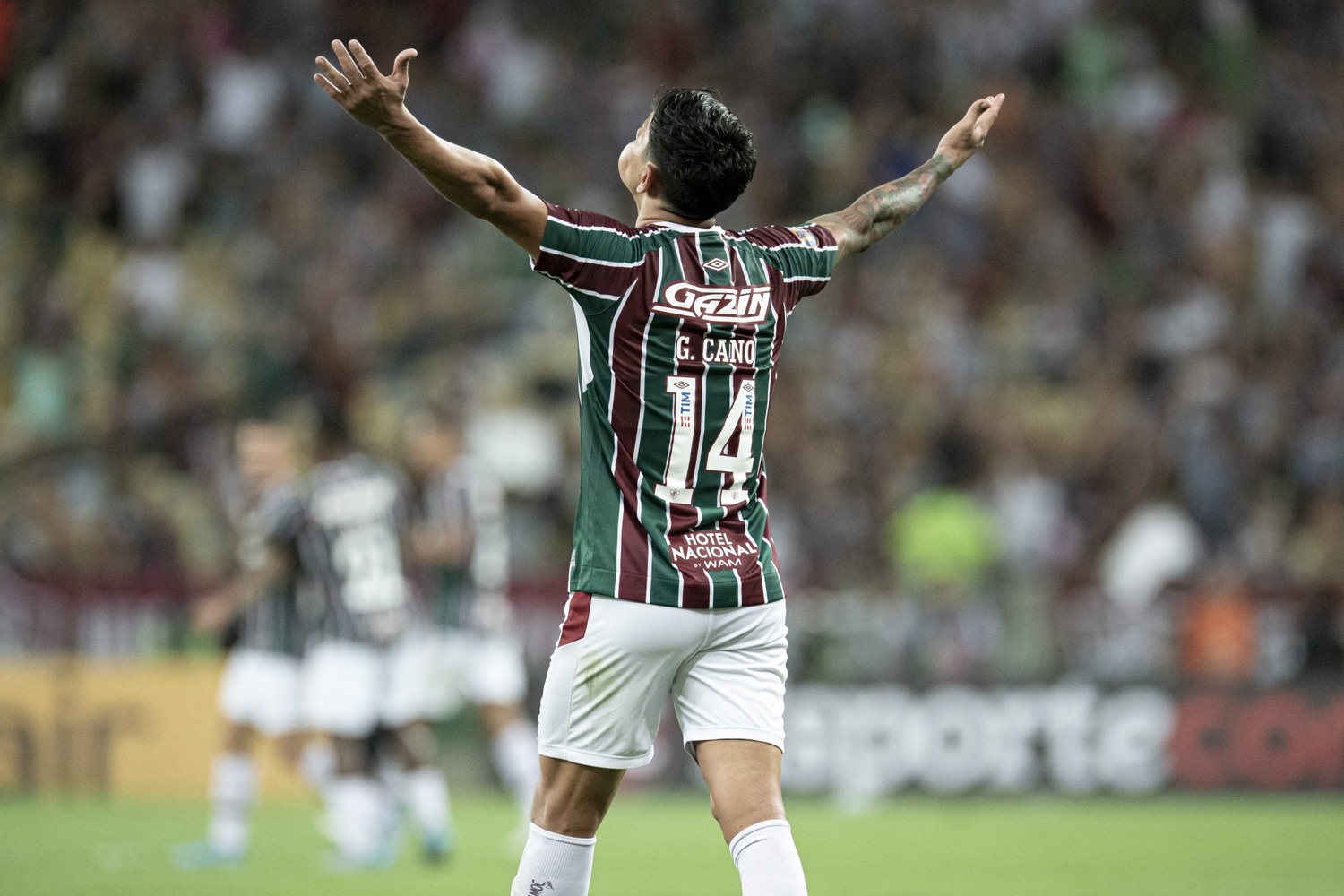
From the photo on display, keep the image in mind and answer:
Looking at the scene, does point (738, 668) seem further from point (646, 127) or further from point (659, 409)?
point (646, 127)

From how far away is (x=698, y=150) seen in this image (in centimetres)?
492

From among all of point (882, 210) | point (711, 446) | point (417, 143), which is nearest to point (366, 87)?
point (417, 143)

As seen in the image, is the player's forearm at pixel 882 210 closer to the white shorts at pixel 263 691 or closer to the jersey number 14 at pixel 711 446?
the jersey number 14 at pixel 711 446

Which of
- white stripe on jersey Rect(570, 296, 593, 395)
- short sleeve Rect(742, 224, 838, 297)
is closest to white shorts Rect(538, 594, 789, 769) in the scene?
white stripe on jersey Rect(570, 296, 593, 395)

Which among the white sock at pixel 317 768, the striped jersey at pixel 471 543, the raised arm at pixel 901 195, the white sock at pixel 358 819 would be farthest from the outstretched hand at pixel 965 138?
the white sock at pixel 317 768

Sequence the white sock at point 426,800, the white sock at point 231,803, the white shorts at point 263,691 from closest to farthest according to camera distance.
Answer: the white sock at point 426,800 < the white sock at point 231,803 < the white shorts at point 263,691

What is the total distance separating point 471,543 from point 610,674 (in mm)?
7078

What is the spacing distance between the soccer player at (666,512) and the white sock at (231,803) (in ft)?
20.3

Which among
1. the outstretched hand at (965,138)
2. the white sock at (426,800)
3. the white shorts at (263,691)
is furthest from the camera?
the white shorts at (263,691)

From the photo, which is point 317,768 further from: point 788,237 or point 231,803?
point 788,237

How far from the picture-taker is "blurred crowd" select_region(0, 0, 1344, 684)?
51.5 feet

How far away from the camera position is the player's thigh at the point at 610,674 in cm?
484

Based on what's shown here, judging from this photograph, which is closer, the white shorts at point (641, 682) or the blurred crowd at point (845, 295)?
the white shorts at point (641, 682)

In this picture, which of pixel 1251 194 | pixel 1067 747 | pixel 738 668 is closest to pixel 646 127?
pixel 738 668
